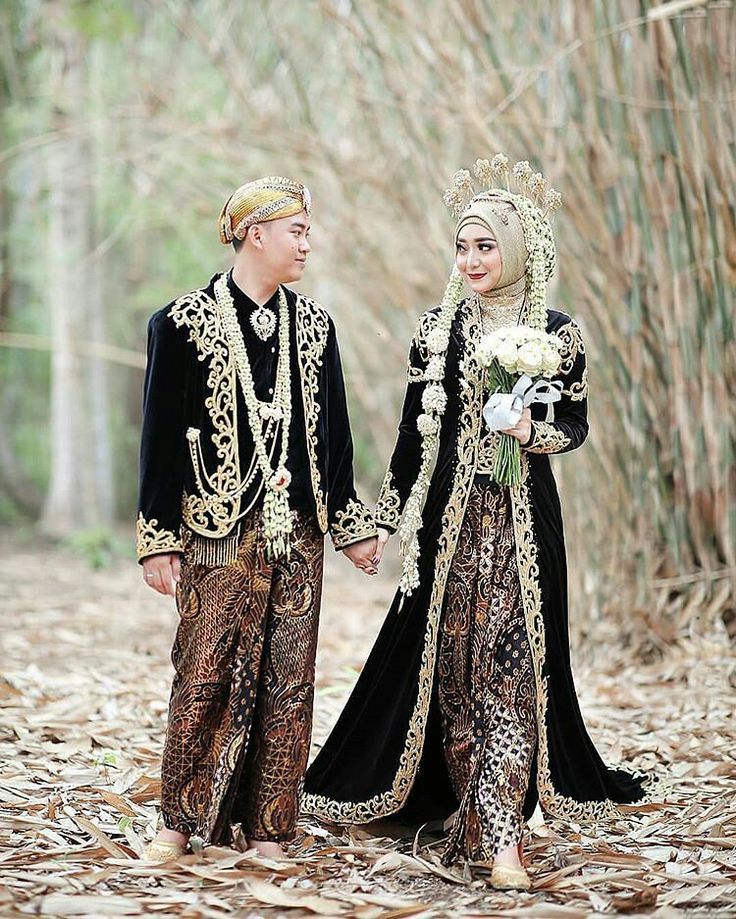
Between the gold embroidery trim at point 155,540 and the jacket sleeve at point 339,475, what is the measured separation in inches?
14.7

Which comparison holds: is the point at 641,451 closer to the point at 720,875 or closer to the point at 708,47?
the point at 708,47

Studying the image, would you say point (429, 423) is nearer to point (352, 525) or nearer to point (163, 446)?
point (352, 525)

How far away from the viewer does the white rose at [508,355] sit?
2.84 metres

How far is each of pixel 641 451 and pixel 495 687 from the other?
2434 mm

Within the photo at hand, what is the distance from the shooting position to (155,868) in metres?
2.82

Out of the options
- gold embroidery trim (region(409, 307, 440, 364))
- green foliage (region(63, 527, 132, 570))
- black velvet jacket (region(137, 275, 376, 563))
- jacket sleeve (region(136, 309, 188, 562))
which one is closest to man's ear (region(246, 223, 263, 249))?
black velvet jacket (region(137, 275, 376, 563))

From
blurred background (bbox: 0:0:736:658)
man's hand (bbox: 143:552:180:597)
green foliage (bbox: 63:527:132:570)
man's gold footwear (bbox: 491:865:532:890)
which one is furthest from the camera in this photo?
green foliage (bbox: 63:527:132:570)

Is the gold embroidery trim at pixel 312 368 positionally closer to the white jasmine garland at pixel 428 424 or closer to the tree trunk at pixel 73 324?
the white jasmine garland at pixel 428 424

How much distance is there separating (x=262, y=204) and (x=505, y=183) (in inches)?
23.4

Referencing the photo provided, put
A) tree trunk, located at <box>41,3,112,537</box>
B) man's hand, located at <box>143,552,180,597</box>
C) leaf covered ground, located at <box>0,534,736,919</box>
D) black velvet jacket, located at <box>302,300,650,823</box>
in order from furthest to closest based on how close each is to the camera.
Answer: tree trunk, located at <box>41,3,112,537</box> < black velvet jacket, located at <box>302,300,650,823</box> < man's hand, located at <box>143,552,180,597</box> < leaf covered ground, located at <box>0,534,736,919</box>

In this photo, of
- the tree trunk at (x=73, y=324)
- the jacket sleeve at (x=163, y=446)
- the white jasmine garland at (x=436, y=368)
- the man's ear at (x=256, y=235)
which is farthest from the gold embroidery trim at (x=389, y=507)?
the tree trunk at (x=73, y=324)

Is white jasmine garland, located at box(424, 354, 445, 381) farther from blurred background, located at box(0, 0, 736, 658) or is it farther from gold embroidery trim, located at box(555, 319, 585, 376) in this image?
blurred background, located at box(0, 0, 736, 658)

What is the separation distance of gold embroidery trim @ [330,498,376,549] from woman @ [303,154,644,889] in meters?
0.07

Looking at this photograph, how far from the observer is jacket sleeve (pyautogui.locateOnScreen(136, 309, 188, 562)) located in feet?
9.46
